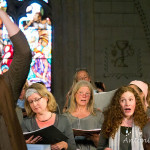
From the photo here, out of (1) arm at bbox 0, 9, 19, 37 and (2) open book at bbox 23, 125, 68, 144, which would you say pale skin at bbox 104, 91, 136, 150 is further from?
(1) arm at bbox 0, 9, 19, 37

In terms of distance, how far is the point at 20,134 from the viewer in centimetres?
170

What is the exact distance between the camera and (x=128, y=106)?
3.91 m

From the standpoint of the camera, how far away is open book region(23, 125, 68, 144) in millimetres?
3484

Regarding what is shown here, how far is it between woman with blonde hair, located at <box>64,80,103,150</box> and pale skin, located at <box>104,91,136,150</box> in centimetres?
76

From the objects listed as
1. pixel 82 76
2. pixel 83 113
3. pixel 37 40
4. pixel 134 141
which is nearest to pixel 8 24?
pixel 134 141

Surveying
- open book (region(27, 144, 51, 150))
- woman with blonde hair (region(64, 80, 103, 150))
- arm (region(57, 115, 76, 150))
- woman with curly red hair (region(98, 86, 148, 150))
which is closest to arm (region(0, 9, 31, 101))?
open book (region(27, 144, 51, 150))

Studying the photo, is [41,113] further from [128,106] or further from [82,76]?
[82,76]

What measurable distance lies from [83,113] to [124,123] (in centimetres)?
106

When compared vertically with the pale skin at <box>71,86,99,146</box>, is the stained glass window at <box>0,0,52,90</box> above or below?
above

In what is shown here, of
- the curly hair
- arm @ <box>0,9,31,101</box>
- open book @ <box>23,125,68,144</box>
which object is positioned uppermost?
arm @ <box>0,9,31,101</box>

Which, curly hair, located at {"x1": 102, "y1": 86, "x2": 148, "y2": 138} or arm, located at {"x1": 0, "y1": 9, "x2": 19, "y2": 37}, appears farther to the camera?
curly hair, located at {"x1": 102, "y1": 86, "x2": 148, "y2": 138}

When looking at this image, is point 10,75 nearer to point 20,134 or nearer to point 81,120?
point 20,134

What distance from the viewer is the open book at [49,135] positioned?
348 centimetres

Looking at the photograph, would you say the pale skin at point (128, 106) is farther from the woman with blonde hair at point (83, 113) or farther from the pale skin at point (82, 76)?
the pale skin at point (82, 76)
